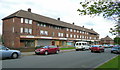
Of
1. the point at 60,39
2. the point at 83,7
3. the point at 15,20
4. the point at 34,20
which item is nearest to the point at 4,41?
the point at 15,20

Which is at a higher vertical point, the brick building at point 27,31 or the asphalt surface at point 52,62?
the brick building at point 27,31

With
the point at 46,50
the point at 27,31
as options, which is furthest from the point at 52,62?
the point at 27,31

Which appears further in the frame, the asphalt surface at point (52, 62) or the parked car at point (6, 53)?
the parked car at point (6, 53)

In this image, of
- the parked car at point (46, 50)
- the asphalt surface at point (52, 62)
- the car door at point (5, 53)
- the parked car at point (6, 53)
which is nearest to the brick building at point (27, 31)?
the parked car at point (46, 50)

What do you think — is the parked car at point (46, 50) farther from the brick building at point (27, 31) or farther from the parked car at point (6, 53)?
the brick building at point (27, 31)

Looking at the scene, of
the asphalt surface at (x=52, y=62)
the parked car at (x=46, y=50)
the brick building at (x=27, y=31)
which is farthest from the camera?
the brick building at (x=27, y=31)

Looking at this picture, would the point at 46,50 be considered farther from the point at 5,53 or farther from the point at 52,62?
the point at 52,62

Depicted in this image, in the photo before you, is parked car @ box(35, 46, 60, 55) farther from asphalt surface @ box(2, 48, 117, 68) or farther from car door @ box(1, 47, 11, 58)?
car door @ box(1, 47, 11, 58)

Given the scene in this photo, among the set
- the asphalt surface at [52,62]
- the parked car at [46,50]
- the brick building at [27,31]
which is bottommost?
the asphalt surface at [52,62]

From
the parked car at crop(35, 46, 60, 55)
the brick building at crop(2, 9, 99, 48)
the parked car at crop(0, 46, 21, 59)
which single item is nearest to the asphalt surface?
the parked car at crop(0, 46, 21, 59)

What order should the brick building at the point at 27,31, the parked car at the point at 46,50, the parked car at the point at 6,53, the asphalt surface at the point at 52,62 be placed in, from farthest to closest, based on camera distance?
the brick building at the point at 27,31 < the parked car at the point at 46,50 < the parked car at the point at 6,53 < the asphalt surface at the point at 52,62

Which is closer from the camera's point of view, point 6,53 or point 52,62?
point 52,62

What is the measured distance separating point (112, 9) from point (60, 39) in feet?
132

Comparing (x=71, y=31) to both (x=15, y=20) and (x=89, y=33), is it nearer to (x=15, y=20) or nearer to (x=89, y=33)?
(x=89, y=33)
